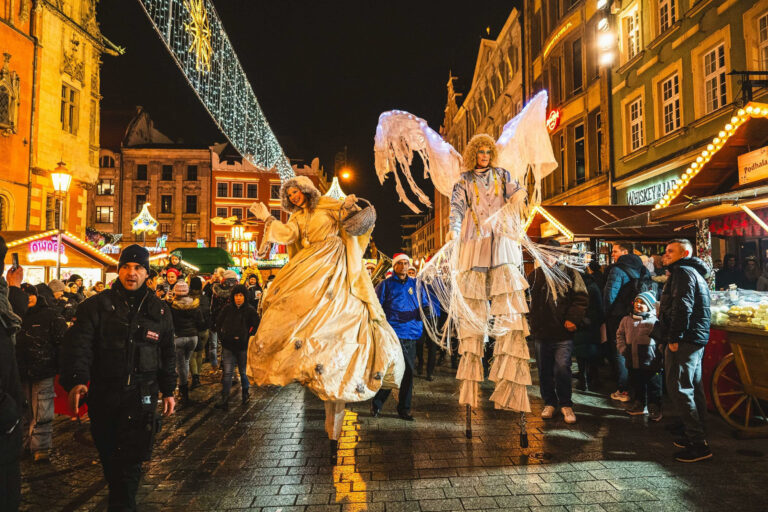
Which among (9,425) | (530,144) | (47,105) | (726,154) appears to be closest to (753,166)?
(726,154)

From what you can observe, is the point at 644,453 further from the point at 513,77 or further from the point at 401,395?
the point at 513,77

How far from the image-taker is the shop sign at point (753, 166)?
769 centimetres

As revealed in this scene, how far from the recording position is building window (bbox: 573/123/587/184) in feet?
67.7

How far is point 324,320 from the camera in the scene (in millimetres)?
4395

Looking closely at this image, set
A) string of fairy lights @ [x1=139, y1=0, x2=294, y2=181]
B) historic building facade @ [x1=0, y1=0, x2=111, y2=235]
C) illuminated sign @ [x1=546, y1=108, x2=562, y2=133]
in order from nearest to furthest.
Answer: string of fairy lights @ [x1=139, y1=0, x2=294, y2=181]
historic building facade @ [x1=0, y1=0, x2=111, y2=235]
illuminated sign @ [x1=546, y1=108, x2=562, y2=133]

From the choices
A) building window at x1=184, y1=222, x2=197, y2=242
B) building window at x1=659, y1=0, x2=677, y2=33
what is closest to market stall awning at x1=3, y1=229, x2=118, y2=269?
building window at x1=659, y1=0, x2=677, y2=33

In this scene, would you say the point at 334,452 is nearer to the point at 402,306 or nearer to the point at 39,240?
the point at 402,306

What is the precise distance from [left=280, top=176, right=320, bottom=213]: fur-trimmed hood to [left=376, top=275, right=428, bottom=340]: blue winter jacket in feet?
7.14

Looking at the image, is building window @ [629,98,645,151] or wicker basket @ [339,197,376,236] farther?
building window @ [629,98,645,151]

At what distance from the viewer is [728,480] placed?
12.6 feet

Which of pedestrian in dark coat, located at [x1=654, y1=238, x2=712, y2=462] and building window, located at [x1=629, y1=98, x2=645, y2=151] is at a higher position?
building window, located at [x1=629, y1=98, x2=645, y2=151]

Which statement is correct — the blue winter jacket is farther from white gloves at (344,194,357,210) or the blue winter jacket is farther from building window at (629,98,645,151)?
building window at (629,98,645,151)

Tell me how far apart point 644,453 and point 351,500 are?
111 inches

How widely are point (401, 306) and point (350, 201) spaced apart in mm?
2437
